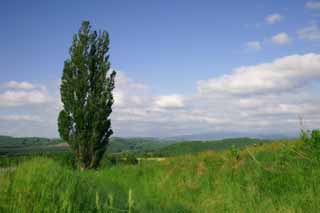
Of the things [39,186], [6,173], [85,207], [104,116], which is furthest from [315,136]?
[104,116]

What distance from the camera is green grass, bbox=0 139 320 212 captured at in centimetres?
487

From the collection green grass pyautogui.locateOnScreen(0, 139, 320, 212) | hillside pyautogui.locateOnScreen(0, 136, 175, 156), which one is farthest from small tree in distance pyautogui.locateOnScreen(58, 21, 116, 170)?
hillside pyautogui.locateOnScreen(0, 136, 175, 156)

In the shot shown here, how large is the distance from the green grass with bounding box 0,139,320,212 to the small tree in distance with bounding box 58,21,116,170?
985 centimetres

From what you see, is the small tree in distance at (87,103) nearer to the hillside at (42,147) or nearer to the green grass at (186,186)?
the green grass at (186,186)

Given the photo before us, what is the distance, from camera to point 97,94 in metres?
24.5

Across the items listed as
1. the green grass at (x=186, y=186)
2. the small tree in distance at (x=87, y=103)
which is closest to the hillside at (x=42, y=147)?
the small tree in distance at (x=87, y=103)

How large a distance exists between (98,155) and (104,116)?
10.3 feet

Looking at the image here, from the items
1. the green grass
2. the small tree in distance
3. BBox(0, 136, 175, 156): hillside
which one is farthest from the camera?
BBox(0, 136, 175, 156): hillside

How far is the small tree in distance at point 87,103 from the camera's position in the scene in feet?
76.9

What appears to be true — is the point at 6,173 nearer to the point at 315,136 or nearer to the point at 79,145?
the point at 315,136

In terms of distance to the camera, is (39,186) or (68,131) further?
(68,131)

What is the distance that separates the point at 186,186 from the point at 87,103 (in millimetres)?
15478

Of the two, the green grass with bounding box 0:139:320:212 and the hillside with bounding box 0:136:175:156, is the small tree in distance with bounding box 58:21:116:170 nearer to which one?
the green grass with bounding box 0:139:320:212

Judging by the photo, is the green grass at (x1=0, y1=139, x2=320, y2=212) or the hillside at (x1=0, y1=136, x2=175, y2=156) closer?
the green grass at (x1=0, y1=139, x2=320, y2=212)
